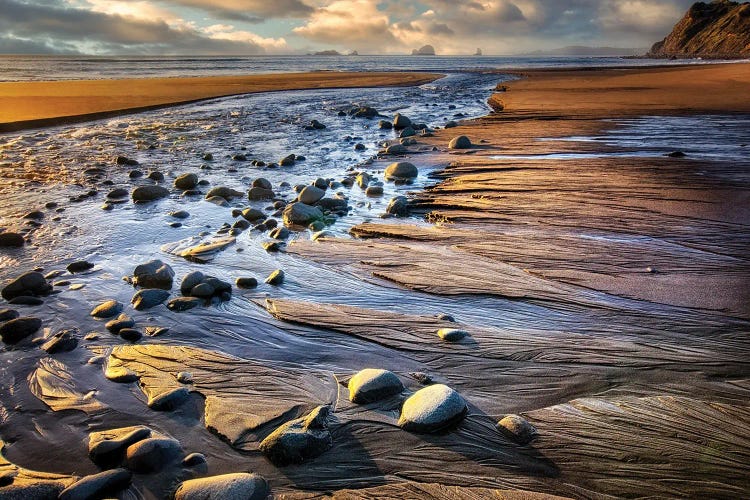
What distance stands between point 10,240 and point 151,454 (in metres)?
3.19

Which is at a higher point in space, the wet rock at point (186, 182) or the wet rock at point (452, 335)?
the wet rock at point (186, 182)

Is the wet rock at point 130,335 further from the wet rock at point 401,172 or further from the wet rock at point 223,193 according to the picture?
the wet rock at point 401,172

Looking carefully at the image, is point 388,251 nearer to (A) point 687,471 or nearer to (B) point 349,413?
(B) point 349,413

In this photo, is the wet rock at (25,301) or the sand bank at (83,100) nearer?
the wet rock at (25,301)

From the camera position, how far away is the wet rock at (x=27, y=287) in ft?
9.68

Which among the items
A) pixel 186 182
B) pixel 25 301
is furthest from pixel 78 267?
pixel 186 182

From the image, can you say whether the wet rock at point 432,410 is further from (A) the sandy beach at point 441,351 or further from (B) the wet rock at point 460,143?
(B) the wet rock at point 460,143

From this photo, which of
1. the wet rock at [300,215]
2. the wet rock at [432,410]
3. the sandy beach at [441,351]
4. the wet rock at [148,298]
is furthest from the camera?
the wet rock at [300,215]

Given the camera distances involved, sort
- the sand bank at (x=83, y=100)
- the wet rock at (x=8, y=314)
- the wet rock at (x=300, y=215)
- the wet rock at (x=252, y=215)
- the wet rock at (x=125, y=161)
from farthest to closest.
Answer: the sand bank at (x=83, y=100), the wet rock at (x=125, y=161), the wet rock at (x=252, y=215), the wet rock at (x=300, y=215), the wet rock at (x=8, y=314)

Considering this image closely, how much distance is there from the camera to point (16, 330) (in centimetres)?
250

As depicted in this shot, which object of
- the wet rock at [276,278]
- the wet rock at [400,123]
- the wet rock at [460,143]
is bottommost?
the wet rock at [276,278]

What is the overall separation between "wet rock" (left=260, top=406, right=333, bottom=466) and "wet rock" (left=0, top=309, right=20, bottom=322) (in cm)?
195

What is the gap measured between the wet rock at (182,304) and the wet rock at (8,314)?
0.83m

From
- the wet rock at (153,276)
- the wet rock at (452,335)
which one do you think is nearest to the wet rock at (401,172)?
the wet rock at (153,276)
